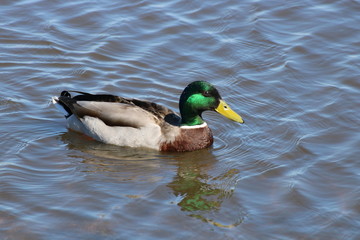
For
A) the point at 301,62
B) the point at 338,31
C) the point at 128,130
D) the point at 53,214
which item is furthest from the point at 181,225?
the point at 338,31

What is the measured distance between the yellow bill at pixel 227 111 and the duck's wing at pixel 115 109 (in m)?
0.72

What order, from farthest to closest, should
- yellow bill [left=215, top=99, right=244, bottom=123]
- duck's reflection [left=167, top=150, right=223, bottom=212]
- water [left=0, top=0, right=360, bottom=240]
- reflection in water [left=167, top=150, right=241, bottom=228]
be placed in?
yellow bill [left=215, top=99, right=244, bottom=123]
duck's reflection [left=167, top=150, right=223, bottom=212]
reflection in water [left=167, top=150, right=241, bottom=228]
water [left=0, top=0, right=360, bottom=240]

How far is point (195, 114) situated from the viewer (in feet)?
34.4

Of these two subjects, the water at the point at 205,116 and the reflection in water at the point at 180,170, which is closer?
the water at the point at 205,116

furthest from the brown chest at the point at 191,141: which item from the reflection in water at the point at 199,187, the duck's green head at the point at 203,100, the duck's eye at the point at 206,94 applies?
the duck's eye at the point at 206,94

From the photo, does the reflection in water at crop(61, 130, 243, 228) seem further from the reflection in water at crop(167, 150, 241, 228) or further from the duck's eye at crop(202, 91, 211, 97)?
the duck's eye at crop(202, 91, 211, 97)

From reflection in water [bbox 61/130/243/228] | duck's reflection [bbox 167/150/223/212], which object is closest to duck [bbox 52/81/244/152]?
reflection in water [bbox 61/130/243/228]

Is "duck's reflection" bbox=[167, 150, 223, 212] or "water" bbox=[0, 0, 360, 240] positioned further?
"duck's reflection" bbox=[167, 150, 223, 212]

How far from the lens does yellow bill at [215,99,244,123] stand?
1025 cm

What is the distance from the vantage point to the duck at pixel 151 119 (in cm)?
1028

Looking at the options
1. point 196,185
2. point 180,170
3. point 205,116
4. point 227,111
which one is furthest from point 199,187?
point 205,116

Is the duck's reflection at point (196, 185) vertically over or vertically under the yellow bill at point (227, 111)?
under

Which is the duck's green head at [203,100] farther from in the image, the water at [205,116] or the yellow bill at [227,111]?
the water at [205,116]

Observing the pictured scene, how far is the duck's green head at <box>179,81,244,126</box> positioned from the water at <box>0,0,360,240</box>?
16.2 inches
